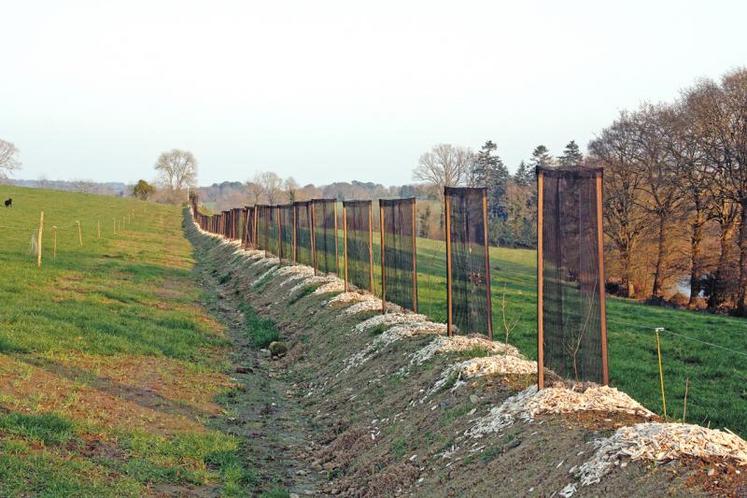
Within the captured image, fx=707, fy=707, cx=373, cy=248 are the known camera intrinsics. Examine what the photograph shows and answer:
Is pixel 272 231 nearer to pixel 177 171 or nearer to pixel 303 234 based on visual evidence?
pixel 303 234

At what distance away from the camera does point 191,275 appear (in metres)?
27.3

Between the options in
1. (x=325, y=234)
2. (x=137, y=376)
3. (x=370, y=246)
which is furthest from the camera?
(x=325, y=234)

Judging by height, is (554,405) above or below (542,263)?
below

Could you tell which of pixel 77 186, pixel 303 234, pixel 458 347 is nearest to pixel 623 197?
pixel 303 234

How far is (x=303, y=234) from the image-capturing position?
2302cm

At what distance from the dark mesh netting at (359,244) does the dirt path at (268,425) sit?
11.4 feet

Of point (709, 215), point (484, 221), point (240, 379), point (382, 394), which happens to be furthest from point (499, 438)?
point (709, 215)

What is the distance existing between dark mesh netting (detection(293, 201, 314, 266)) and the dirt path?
848 cm

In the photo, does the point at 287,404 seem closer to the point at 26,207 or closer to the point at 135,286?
the point at 135,286

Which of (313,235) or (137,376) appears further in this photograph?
(313,235)

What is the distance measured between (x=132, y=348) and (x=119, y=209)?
7098 cm

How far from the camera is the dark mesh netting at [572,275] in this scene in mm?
6773

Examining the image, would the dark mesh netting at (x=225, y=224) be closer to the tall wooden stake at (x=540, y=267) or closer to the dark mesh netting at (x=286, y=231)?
the dark mesh netting at (x=286, y=231)

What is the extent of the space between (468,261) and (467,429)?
3.84 m
